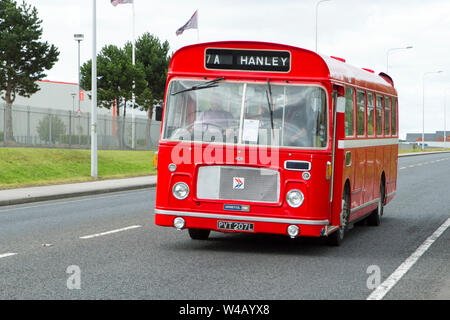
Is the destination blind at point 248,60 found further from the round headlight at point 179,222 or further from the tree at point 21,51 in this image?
the tree at point 21,51

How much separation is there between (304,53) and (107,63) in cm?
4951

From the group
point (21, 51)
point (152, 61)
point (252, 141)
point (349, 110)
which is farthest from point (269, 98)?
point (152, 61)

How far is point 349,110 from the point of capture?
11.1 m

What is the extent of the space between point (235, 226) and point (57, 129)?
30416 mm

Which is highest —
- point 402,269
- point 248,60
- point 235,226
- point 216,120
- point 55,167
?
point 248,60

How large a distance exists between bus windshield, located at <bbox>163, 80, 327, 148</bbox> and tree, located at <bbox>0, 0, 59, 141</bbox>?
43180 millimetres

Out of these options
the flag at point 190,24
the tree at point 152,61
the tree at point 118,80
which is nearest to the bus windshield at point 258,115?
the flag at point 190,24

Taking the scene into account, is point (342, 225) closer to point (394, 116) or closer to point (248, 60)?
point (248, 60)

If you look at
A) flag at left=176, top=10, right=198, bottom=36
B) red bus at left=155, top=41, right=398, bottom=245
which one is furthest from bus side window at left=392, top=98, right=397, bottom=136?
flag at left=176, top=10, right=198, bottom=36

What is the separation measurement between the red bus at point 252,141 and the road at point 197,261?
539 mm

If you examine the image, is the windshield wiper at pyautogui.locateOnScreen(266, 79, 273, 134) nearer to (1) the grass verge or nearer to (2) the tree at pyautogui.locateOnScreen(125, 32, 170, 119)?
(1) the grass verge

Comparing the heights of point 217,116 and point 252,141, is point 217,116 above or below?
above

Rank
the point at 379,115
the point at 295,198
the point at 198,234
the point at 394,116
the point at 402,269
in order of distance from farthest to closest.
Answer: the point at 394,116 < the point at 379,115 < the point at 198,234 < the point at 295,198 < the point at 402,269
